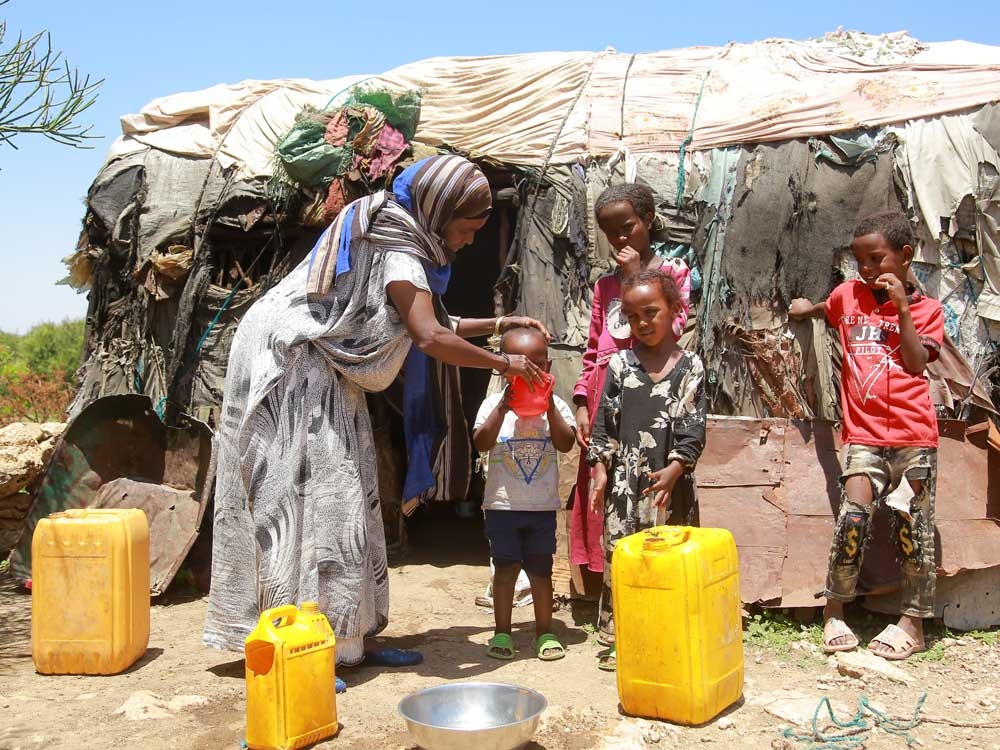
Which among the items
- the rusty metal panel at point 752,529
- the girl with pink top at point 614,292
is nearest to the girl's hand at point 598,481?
the girl with pink top at point 614,292

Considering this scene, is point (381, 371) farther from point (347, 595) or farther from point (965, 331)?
point (965, 331)

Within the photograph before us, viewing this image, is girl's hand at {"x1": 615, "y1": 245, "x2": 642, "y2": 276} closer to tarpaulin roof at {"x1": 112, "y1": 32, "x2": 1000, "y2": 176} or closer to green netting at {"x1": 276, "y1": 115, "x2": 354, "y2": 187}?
tarpaulin roof at {"x1": 112, "y1": 32, "x2": 1000, "y2": 176}

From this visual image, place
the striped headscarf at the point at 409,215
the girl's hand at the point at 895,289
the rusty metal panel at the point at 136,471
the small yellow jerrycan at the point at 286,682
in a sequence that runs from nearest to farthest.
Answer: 1. the small yellow jerrycan at the point at 286,682
2. the striped headscarf at the point at 409,215
3. the girl's hand at the point at 895,289
4. the rusty metal panel at the point at 136,471

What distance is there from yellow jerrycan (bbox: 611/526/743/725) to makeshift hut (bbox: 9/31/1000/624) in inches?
51.0

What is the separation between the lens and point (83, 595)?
12.4 feet

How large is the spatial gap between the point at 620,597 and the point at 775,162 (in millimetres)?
3216

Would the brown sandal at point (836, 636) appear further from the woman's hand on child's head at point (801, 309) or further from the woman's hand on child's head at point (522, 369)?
the woman's hand on child's head at point (522, 369)

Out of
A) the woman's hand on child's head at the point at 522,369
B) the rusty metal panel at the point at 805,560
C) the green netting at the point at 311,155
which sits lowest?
the rusty metal panel at the point at 805,560

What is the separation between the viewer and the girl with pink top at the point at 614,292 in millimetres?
4020

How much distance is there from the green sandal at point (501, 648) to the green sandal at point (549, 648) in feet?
0.38

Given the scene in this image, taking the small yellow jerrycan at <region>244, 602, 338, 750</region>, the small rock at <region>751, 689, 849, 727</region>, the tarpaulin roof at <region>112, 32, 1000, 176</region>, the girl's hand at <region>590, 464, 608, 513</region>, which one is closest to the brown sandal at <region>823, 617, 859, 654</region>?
the small rock at <region>751, 689, 849, 727</region>

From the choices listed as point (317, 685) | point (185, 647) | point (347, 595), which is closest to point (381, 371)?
point (347, 595)

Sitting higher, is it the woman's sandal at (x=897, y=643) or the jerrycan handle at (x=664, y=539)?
the jerrycan handle at (x=664, y=539)

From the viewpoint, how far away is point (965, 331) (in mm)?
5016
